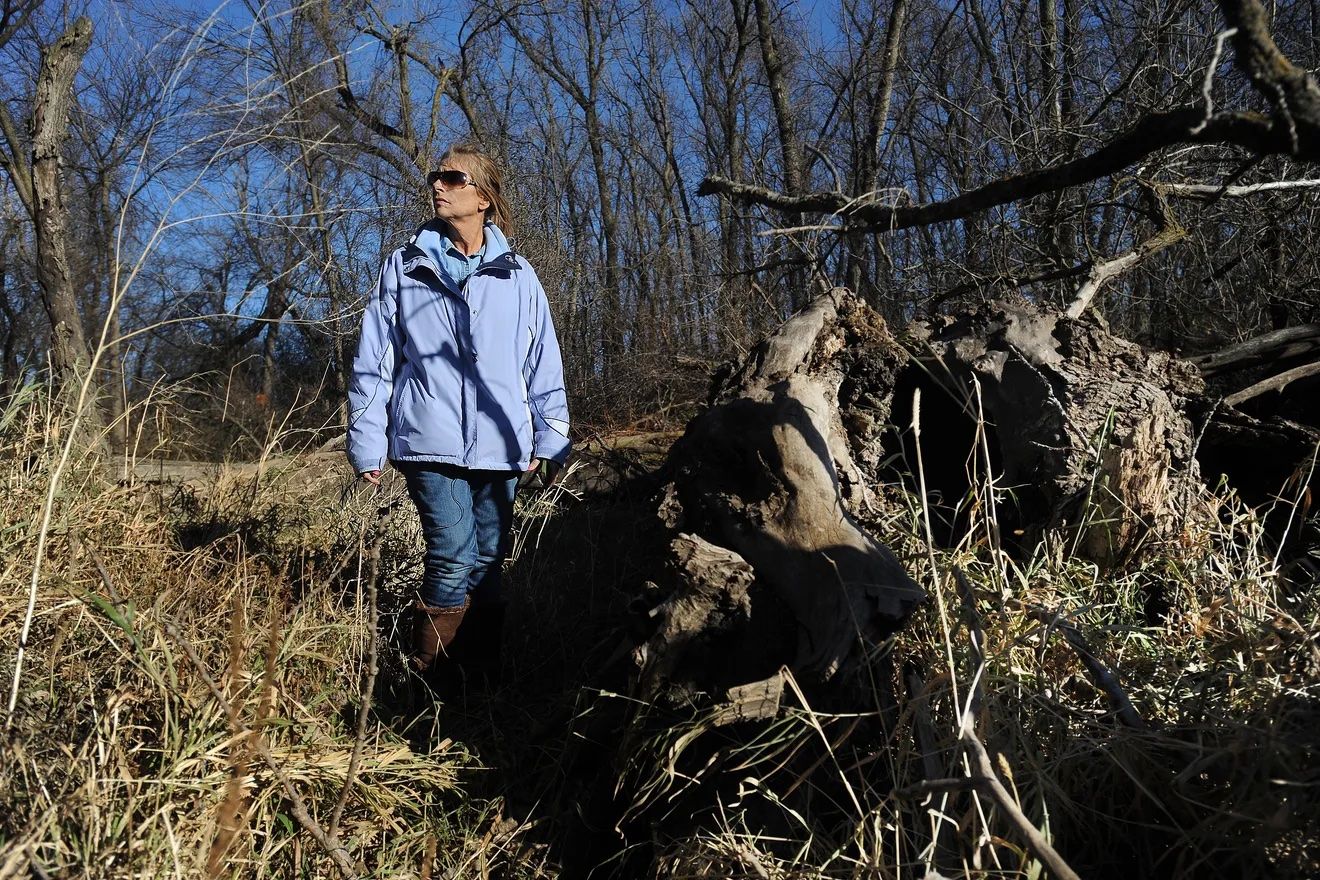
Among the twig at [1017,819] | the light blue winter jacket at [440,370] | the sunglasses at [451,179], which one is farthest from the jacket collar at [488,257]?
the twig at [1017,819]

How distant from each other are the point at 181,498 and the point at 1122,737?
3.74 metres

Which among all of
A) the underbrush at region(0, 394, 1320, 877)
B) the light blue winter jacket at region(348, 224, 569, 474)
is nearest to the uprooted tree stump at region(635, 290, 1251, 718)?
the underbrush at region(0, 394, 1320, 877)

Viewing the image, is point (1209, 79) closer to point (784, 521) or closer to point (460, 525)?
point (784, 521)

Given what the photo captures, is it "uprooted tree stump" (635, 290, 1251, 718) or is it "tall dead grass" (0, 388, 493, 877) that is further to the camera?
"uprooted tree stump" (635, 290, 1251, 718)

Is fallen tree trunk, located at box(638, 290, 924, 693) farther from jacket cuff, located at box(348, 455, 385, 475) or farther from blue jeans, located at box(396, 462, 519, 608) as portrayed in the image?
jacket cuff, located at box(348, 455, 385, 475)

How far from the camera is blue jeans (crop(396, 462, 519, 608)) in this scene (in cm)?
309

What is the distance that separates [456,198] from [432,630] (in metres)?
1.53

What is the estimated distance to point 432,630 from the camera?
323 cm

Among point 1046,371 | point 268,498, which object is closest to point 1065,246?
point 1046,371

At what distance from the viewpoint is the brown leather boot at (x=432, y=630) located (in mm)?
3203

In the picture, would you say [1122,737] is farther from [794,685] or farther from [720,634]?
[720,634]

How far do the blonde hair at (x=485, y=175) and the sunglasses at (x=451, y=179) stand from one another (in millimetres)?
41

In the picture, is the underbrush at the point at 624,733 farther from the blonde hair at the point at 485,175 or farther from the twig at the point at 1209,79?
the blonde hair at the point at 485,175

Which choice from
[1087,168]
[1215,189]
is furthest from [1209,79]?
[1215,189]
